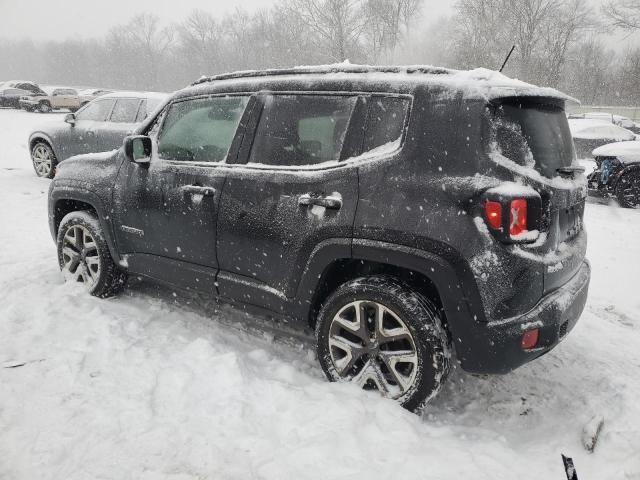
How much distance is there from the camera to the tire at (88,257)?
13.5 ft

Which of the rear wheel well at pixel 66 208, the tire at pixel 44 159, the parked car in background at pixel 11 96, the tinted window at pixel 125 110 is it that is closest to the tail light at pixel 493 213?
the rear wheel well at pixel 66 208

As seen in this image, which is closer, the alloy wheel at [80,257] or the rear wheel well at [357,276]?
the rear wheel well at [357,276]

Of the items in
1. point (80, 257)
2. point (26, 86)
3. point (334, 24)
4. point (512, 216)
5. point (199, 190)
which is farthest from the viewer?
point (334, 24)

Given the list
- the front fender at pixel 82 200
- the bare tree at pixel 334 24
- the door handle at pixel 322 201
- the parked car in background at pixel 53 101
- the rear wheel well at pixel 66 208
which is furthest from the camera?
the bare tree at pixel 334 24

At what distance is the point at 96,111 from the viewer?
360 inches

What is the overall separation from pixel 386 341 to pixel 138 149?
93.5 inches

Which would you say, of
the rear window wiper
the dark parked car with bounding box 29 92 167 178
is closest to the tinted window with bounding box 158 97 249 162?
the rear window wiper

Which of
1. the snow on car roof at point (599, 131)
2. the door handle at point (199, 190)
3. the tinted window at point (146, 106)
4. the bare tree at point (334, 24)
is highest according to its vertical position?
the bare tree at point (334, 24)

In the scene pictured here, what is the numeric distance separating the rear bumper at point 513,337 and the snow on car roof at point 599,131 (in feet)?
44.2

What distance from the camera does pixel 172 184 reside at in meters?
3.50

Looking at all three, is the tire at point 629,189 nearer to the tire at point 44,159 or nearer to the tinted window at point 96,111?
the tinted window at point 96,111

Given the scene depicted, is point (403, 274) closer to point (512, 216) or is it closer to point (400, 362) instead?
point (400, 362)

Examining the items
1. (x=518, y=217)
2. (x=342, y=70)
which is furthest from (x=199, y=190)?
(x=518, y=217)

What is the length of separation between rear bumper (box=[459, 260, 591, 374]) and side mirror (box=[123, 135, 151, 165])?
2.68m
